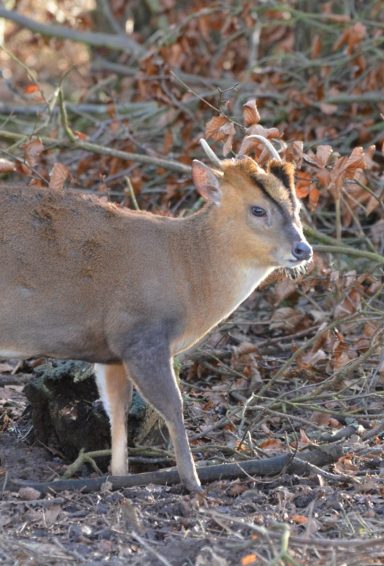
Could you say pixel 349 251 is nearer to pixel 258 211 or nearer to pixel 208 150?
pixel 258 211

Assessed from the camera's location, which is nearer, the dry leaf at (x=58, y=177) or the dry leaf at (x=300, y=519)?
the dry leaf at (x=300, y=519)

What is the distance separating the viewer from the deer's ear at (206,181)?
6262 millimetres

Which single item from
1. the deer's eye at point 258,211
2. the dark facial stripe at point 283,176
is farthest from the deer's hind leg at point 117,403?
the dark facial stripe at point 283,176

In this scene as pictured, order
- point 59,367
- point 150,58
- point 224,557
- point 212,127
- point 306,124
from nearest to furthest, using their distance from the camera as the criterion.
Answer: point 224,557 < point 59,367 < point 212,127 < point 150,58 < point 306,124

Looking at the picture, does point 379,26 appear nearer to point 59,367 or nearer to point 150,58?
point 150,58

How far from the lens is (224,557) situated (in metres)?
4.88

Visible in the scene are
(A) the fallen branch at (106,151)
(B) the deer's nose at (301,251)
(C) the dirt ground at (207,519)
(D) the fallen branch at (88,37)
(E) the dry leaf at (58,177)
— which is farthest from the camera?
(D) the fallen branch at (88,37)

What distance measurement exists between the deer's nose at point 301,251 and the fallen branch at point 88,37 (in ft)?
22.2

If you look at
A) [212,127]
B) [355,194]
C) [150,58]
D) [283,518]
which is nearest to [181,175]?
[150,58]

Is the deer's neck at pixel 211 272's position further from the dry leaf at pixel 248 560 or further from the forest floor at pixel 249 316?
the dry leaf at pixel 248 560

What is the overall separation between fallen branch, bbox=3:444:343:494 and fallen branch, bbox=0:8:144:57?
7.23m

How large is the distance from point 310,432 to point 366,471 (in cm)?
86

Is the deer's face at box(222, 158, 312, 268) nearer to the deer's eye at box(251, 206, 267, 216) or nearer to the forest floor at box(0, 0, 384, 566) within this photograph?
the deer's eye at box(251, 206, 267, 216)

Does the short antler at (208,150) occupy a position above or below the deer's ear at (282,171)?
above
